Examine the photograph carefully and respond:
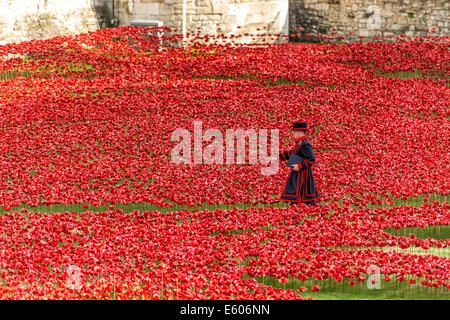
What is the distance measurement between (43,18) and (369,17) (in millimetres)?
14261

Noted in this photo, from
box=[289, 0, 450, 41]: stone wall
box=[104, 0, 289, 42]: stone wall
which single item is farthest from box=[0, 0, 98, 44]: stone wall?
box=[289, 0, 450, 41]: stone wall

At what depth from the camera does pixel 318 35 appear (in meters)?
27.5

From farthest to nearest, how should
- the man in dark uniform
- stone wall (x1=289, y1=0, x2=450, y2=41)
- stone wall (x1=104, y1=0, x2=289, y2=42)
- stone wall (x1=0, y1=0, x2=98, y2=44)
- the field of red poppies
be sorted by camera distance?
stone wall (x1=289, y1=0, x2=450, y2=41)
stone wall (x1=104, y1=0, x2=289, y2=42)
stone wall (x1=0, y1=0, x2=98, y2=44)
the man in dark uniform
the field of red poppies

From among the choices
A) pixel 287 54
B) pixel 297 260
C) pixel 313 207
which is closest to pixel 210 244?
pixel 297 260

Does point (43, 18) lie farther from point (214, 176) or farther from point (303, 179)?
point (303, 179)

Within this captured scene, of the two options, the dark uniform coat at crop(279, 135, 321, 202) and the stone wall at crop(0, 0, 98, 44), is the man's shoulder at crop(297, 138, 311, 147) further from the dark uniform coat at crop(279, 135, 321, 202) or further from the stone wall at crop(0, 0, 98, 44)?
the stone wall at crop(0, 0, 98, 44)

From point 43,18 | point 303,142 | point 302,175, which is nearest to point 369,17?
point 43,18

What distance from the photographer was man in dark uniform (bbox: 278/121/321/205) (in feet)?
34.0

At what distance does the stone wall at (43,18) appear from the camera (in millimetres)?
21848

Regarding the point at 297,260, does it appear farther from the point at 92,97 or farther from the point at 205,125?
the point at 92,97

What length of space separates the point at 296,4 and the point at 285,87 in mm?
11795

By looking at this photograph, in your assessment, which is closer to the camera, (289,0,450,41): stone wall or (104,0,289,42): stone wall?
(104,0,289,42): stone wall

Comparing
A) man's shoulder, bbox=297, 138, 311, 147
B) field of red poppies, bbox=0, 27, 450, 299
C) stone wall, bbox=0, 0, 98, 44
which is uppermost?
stone wall, bbox=0, 0, 98, 44

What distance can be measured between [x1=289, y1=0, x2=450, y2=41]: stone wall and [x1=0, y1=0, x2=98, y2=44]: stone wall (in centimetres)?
1017
